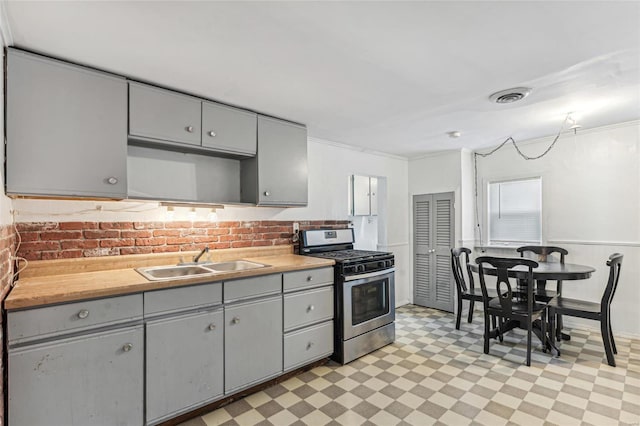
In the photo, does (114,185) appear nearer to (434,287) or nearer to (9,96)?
(9,96)

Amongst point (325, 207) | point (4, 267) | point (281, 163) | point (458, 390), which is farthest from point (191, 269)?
point (458, 390)

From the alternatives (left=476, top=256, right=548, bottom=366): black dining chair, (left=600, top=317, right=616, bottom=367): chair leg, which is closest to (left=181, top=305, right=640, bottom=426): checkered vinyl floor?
(left=600, top=317, right=616, bottom=367): chair leg

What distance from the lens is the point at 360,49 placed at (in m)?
1.90

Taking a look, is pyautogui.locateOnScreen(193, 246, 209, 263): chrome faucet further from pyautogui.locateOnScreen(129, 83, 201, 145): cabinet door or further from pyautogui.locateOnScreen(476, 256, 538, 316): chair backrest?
pyautogui.locateOnScreen(476, 256, 538, 316): chair backrest

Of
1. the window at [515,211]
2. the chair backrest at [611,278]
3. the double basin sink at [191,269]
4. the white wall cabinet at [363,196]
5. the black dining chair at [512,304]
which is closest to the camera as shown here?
the double basin sink at [191,269]

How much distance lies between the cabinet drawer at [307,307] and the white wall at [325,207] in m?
0.99

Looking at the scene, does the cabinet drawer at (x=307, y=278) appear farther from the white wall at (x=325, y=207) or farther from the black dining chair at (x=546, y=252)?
the black dining chair at (x=546, y=252)

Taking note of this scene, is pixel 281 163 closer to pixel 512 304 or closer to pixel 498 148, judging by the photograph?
pixel 512 304

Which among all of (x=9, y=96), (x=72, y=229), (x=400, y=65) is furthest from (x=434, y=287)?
(x=9, y=96)

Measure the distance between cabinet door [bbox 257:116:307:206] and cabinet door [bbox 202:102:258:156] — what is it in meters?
0.10

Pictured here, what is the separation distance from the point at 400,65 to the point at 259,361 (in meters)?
2.35

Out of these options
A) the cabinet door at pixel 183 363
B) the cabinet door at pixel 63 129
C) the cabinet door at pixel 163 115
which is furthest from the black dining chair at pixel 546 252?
the cabinet door at pixel 63 129

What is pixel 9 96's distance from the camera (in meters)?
1.87

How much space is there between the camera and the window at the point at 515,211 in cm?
421
